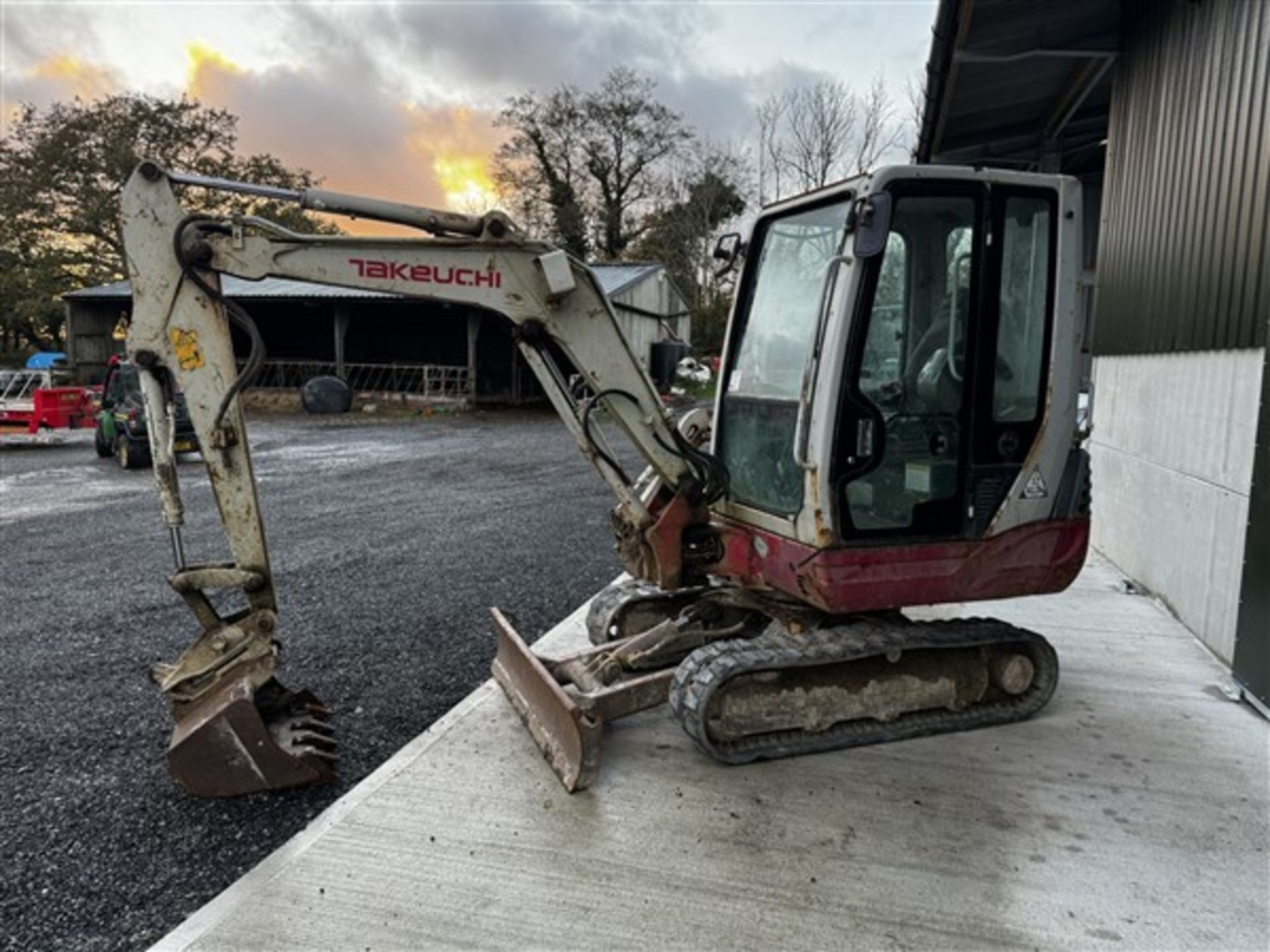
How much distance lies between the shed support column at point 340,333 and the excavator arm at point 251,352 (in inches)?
836

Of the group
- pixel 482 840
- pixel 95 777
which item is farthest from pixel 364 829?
pixel 95 777

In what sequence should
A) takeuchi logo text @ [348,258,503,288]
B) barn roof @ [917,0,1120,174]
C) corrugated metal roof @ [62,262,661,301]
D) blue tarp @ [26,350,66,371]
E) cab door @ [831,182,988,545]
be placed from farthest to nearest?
corrugated metal roof @ [62,262,661,301] → blue tarp @ [26,350,66,371] → barn roof @ [917,0,1120,174] → cab door @ [831,182,988,545] → takeuchi logo text @ [348,258,503,288]

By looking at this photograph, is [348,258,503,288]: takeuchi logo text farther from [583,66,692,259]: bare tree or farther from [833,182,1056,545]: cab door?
[583,66,692,259]: bare tree

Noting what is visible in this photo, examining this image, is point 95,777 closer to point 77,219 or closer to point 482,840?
point 482,840

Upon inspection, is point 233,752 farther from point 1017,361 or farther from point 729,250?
point 1017,361

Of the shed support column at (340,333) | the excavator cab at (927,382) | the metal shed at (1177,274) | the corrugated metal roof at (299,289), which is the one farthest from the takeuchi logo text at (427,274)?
the shed support column at (340,333)

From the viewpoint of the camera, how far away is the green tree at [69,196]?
31656 mm

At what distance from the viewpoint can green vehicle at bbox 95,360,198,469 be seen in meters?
12.8

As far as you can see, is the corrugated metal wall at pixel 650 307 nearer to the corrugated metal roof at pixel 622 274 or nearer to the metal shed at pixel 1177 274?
the corrugated metal roof at pixel 622 274

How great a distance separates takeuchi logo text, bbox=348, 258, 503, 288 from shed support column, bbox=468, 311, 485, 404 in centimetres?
1940

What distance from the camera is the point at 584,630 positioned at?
5246 mm

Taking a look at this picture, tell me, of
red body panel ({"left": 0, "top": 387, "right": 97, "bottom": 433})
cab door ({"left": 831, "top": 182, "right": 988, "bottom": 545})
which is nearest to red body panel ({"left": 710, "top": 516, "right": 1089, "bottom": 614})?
cab door ({"left": 831, "top": 182, "right": 988, "bottom": 545})

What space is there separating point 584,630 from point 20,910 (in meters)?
3.09

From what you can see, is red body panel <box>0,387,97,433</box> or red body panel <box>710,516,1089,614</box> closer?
red body panel <box>710,516,1089,614</box>
